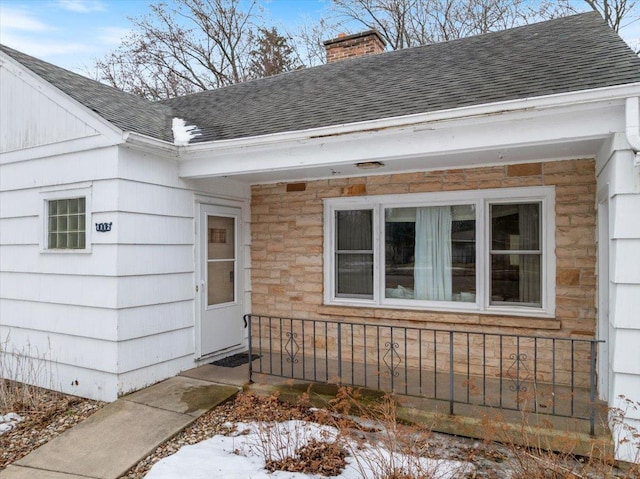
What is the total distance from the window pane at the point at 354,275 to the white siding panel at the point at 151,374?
7.51 ft

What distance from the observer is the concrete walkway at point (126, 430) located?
3.48 m

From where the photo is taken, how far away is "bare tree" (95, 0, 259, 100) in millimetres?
15031

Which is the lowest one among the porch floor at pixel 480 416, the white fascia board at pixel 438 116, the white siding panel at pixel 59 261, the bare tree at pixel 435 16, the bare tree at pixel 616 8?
the porch floor at pixel 480 416

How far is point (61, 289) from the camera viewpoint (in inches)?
204

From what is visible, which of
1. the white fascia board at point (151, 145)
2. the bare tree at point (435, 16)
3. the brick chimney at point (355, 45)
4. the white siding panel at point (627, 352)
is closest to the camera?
the white siding panel at point (627, 352)

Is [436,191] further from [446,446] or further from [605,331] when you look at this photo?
[446,446]

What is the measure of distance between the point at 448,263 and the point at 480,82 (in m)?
2.20

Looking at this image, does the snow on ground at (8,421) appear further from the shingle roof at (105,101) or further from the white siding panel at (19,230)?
the shingle roof at (105,101)

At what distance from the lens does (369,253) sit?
→ 19.4 ft

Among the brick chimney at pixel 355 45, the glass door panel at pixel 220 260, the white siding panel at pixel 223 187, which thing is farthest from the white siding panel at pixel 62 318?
the brick chimney at pixel 355 45

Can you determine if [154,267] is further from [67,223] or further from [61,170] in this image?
[61,170]

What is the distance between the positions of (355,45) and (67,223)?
238 inches

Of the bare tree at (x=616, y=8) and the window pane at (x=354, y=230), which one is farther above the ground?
the bare tree at (x=616, y=8)

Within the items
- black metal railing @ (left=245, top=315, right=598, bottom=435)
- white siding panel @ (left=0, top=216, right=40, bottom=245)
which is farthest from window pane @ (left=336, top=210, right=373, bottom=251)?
white siding panel @ (left=0, top=216, right=40, bottom=245)
